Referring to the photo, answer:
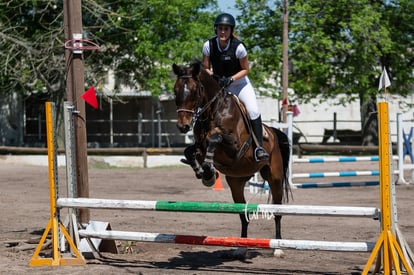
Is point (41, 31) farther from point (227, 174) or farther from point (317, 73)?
point (227, 174)

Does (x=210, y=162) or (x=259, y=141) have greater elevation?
(x=259, y=141)

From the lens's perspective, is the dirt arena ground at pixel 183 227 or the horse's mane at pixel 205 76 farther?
the horse's mane at pixel 205 76

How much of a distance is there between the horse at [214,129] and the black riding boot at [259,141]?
0.07m

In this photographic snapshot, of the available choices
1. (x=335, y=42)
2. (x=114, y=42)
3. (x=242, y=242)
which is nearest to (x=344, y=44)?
(x=335, y=42)

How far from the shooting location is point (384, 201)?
6008mm

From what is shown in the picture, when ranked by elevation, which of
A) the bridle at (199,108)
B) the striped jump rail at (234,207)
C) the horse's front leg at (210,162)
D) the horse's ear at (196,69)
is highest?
the horse's ear at (196,69)

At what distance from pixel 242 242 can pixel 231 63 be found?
7.04 ft

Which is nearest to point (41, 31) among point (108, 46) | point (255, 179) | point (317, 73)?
point (108, 46)

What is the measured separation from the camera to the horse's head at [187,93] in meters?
6.75

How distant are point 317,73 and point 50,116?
22.2m

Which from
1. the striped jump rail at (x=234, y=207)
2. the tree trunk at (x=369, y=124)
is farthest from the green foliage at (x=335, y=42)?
the striped jump rail at (x=234, y=207)

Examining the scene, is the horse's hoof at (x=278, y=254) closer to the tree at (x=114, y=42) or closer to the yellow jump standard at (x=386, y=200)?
the yellow jump standard at (x=386, y=200)

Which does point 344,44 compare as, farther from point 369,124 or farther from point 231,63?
point 231,63

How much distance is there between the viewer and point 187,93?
6.85 meters
